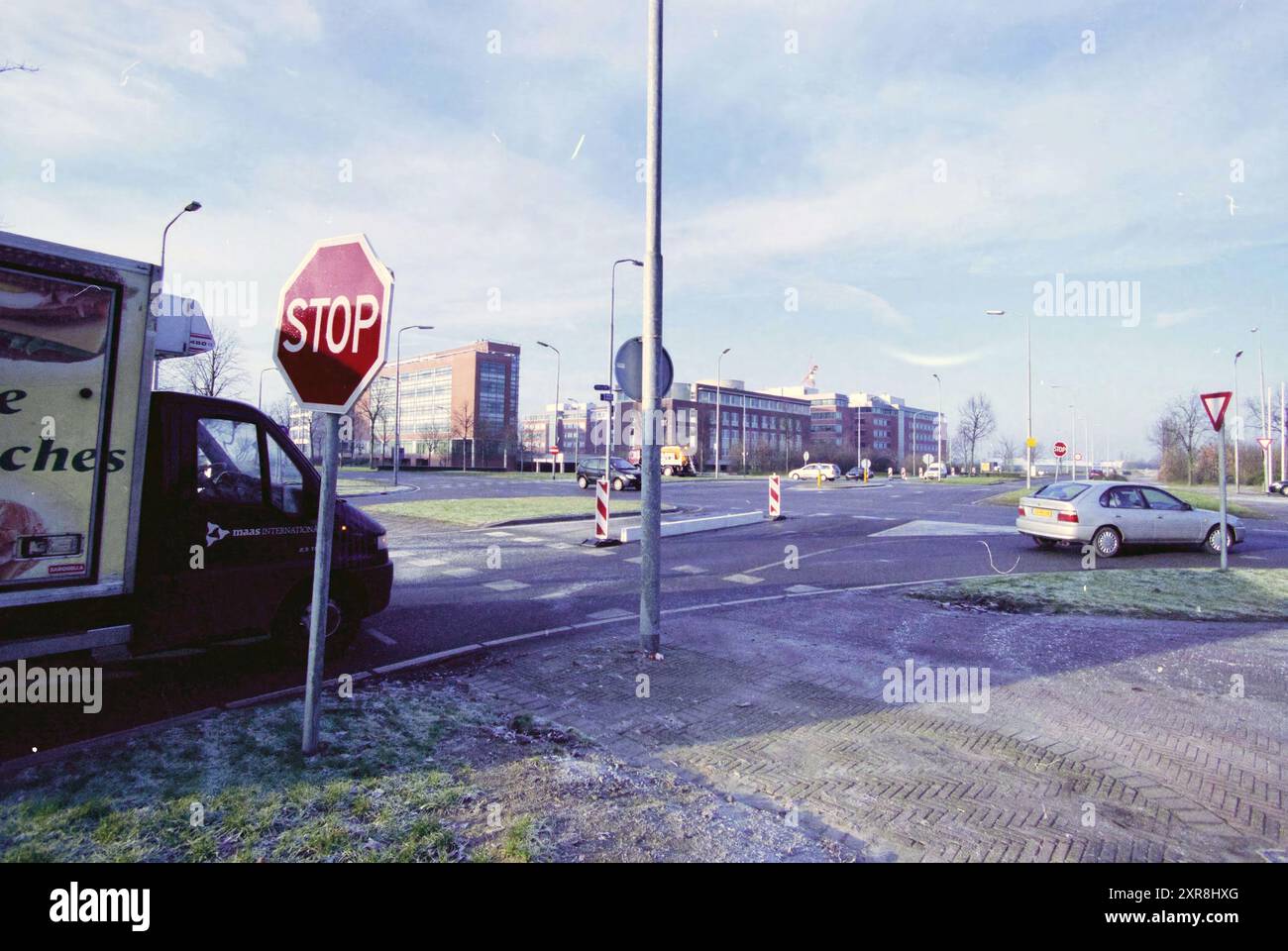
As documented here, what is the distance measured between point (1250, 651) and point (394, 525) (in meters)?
15.8

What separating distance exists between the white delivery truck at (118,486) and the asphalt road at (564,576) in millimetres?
473

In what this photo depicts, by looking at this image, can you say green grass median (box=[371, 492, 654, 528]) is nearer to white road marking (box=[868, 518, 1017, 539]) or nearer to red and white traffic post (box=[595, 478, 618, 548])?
red and white traffic post (box=[595, 478, 618, 548])

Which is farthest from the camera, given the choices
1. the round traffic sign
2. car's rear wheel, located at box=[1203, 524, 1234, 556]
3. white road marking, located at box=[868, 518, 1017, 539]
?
white road marking, located at box=[868, 518, 1017, 539]

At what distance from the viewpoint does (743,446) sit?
273 feet

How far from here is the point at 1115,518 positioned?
13305 millimetres

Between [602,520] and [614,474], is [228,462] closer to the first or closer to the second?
[602,520]

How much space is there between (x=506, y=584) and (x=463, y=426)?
78.3 m

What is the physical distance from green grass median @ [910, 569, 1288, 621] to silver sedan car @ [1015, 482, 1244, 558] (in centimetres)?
251

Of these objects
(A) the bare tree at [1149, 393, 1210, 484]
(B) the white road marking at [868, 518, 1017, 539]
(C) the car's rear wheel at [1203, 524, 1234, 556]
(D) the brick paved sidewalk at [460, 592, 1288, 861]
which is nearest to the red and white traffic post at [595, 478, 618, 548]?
(B) the white road marking at [868, 518, 1017, 539]

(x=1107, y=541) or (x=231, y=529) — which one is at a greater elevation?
(x=231, y=529)

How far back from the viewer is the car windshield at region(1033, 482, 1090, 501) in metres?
13.4

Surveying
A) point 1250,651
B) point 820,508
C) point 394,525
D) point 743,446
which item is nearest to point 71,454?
point 1250,651

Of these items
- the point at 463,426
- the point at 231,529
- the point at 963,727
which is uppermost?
the point at 463,426

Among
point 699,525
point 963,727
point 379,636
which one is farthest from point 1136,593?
point 699,525
